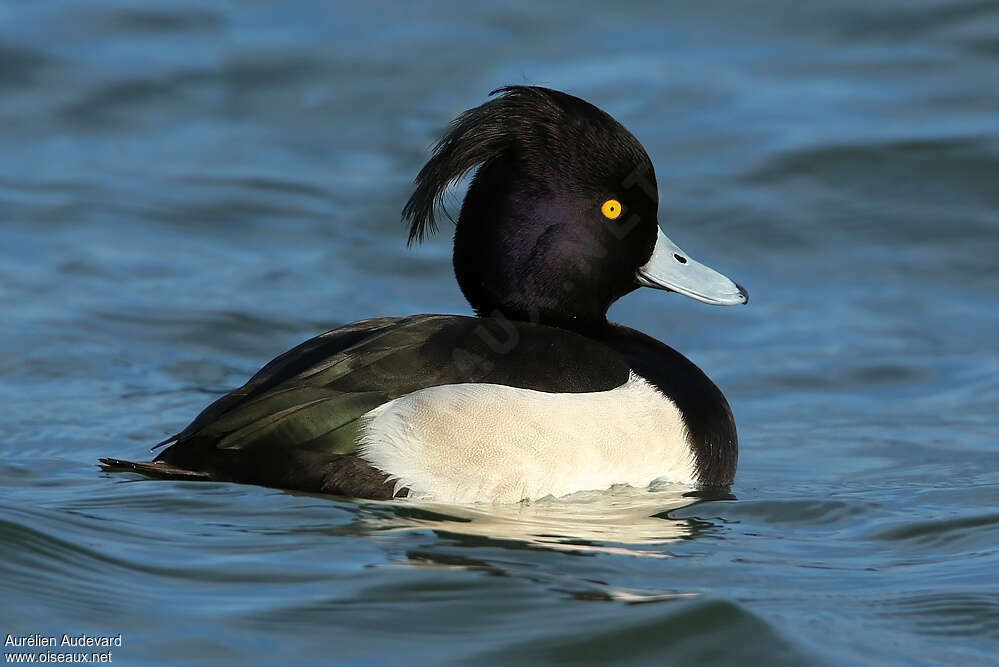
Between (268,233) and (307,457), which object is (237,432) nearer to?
(307,457)

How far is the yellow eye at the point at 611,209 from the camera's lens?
5.21m

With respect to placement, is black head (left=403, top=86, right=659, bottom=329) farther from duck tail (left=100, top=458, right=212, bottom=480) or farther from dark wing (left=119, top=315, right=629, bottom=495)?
duck tail (left=100, top=458, right=212, bottom=480)

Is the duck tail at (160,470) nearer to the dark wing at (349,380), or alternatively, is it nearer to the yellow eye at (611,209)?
the dark wing at (349,380)

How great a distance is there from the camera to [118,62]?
10.9 meters

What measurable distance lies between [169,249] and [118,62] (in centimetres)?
291

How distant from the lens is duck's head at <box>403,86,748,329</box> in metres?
5.07

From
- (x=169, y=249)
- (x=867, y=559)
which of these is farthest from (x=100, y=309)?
(x=867, y=559)

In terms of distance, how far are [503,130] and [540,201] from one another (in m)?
0.26

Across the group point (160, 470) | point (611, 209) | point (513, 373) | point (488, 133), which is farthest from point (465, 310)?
Answer: point (160, 470)

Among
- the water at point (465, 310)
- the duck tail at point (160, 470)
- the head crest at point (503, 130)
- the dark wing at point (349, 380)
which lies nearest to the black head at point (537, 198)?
the head crest at point (503, 130)

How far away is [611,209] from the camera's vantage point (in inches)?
206

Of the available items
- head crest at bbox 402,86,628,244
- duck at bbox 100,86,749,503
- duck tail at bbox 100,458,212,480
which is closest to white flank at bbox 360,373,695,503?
duck at bbox 100,86,749,503

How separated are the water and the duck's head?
31.7 inches

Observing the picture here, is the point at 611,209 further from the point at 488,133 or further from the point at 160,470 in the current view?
the point at 160,470
